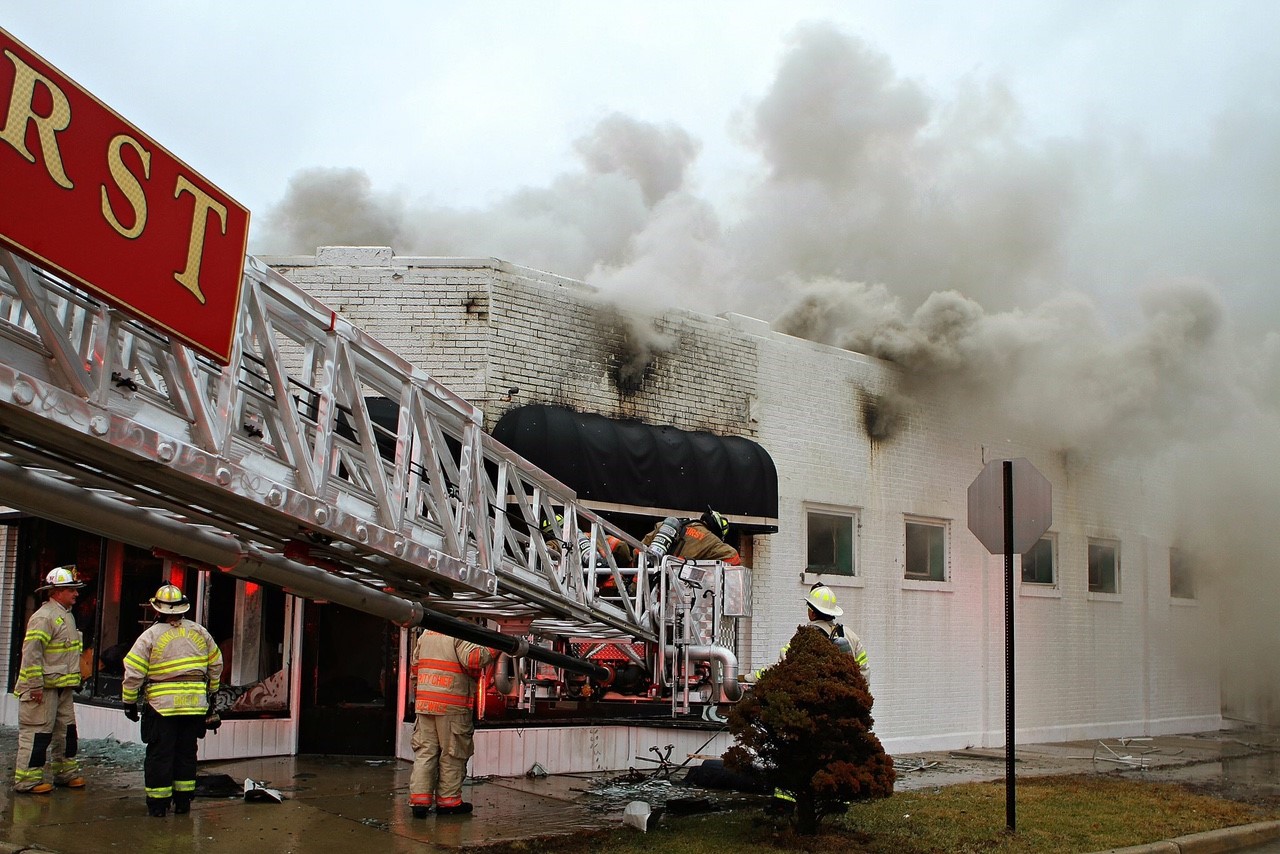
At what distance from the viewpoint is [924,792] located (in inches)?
357

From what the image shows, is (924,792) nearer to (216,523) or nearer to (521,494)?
(521,494)

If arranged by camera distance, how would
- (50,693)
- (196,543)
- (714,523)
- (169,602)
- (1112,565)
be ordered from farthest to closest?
1. (1112,565)
2. (714,523)
3. (50,693)
4. (169,602)
5. (196,543)

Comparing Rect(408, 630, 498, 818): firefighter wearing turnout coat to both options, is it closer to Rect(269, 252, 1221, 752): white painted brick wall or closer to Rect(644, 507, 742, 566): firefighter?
Rect(644, 507, 742, 566): firefighter

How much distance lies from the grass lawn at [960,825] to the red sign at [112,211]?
4062 mm

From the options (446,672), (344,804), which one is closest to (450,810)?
(344,804)

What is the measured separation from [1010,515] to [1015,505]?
131 mm

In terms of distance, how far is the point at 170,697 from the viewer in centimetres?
712

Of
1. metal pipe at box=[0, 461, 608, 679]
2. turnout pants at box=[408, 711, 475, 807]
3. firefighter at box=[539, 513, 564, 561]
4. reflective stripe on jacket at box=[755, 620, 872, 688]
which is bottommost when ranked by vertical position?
turnout pants at box=[408, 711, 475, 807]

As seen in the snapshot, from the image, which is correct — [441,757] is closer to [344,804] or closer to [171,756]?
[344,804]

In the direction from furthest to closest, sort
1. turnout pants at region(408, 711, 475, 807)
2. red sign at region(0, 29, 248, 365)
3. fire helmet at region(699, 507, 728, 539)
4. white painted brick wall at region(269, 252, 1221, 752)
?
white painted brick wall at region(269, 252, 1221, 752) → fire helmet at region(699, 507, 728, 539) → turnout pants at region(408, 711, 475, 807) → red sign at region(0, 29, 248, 365)

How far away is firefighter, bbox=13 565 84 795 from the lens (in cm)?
768

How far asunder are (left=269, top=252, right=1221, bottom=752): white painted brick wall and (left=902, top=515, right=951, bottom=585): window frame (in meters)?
0.06

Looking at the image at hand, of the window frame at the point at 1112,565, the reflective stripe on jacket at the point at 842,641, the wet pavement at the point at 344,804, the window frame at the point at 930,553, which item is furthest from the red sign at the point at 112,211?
the window frame at the point at 1112,565

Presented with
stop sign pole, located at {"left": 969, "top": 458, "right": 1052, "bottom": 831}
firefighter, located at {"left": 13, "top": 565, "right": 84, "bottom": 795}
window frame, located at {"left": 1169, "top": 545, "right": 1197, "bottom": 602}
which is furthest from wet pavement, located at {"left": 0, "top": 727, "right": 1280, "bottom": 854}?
window frame, located at {"left": 1169, "top": 545, "right": 1197, "bottom": 602}
